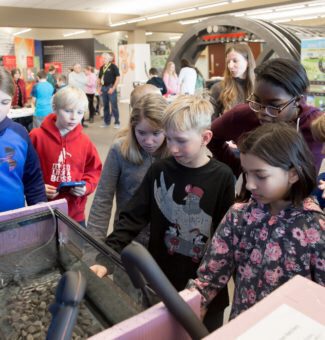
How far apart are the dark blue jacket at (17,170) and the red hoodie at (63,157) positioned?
31 cm

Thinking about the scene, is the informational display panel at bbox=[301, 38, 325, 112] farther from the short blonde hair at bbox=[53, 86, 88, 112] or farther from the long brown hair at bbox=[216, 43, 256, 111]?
the short blonde hair at bbox=[53, 86, 88, 112]

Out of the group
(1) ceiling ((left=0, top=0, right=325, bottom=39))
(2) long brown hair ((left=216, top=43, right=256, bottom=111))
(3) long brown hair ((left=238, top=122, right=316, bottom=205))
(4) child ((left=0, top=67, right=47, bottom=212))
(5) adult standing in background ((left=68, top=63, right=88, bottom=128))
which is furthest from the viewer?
(1) ceiling ((left=0, top=0, right=325, bottom=39))

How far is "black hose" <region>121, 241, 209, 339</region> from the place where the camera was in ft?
1.87

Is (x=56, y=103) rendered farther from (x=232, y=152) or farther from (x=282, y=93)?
(x=282, y=93)

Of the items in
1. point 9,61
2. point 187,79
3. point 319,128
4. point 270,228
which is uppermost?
point 9,61

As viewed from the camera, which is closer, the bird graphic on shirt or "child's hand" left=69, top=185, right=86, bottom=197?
the bird graphic on shirt

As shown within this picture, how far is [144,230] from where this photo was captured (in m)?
1.50

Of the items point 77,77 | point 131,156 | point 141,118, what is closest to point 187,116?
point 141,118

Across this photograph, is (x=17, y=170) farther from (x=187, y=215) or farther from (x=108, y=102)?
(x=108, y=102)

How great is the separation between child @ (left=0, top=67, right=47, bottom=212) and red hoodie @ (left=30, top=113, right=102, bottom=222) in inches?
12.2

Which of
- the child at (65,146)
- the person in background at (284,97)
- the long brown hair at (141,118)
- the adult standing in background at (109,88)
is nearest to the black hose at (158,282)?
the long brown hair at (141,118)

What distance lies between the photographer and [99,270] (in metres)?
0.94

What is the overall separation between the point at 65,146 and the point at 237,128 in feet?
3.08

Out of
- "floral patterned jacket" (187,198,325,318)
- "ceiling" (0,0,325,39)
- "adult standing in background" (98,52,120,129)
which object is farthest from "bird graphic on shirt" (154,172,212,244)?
"ceiling" (0,0,325,39)
